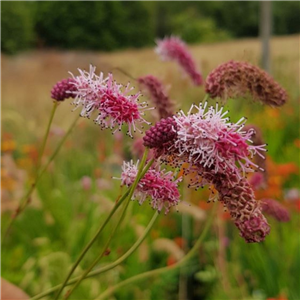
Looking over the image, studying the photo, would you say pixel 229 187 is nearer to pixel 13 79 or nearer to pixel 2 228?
pixel 2 228

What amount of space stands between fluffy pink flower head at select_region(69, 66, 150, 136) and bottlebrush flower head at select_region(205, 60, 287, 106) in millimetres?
157

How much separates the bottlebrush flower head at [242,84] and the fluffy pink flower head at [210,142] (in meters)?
0.21

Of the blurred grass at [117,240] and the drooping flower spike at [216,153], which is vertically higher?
the drooping flower spike at [216,153]

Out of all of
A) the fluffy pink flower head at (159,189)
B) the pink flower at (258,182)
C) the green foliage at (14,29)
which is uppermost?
the fluffy pink flower head at (159,189)

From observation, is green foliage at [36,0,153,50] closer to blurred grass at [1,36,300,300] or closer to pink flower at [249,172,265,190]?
blurred grass at [1,36,300,300]

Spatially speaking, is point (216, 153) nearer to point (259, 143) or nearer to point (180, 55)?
point (259, 143)

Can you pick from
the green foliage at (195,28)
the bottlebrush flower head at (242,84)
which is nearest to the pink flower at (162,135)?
the bottlebrush flower head at (242,84)

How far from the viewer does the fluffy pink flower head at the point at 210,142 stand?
0.51m

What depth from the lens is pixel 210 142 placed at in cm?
51

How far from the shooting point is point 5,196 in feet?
6.72

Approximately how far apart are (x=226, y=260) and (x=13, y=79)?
4.23m

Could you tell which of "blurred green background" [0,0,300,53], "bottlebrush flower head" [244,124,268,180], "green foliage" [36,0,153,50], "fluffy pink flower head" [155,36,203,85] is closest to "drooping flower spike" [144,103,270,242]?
"bottlebrush flower head" [244,124,268,180]

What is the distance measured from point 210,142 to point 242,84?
265 mm

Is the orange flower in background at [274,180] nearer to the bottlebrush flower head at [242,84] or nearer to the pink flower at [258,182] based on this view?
the pink flower at [258,182]
